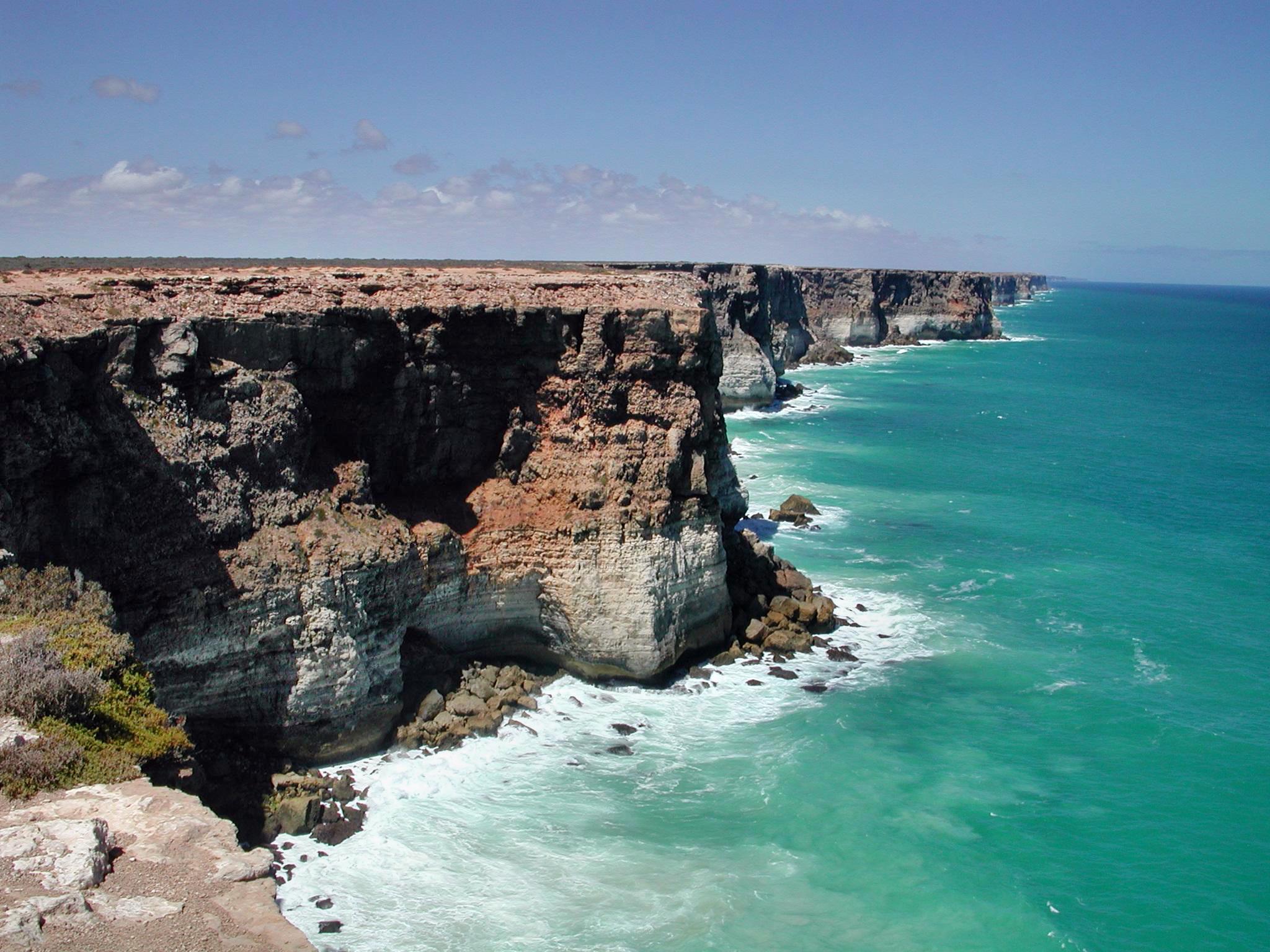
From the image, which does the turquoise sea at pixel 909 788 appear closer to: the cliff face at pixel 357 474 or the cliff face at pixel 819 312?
the cliff face at pixel 357 474

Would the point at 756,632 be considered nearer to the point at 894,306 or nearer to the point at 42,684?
the point at 42,684

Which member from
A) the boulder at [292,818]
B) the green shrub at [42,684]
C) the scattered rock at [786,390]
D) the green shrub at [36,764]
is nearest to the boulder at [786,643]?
the boulder at [292,818]

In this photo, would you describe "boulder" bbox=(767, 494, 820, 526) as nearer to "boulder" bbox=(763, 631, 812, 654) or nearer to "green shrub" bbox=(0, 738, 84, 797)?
"boulder" bbox=(763, 631, 812, 654)

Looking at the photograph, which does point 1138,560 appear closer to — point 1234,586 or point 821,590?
point 1234,586

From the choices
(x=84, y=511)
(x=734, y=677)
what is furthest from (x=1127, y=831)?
(x=84, y=511)

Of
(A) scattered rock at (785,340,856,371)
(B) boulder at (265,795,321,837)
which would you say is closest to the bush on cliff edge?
(B) boulder at (265,795,321,837)

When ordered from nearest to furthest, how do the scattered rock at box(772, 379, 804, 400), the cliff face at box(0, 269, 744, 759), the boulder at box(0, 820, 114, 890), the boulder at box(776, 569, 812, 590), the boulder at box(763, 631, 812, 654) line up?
the boulder at box(0, 820, 114, 890) < the cliff face at box(0, 269, 744, 759) < the boulder at box(763, 631, 812, 654) < the boulder at box(776, 569, 812, 590) < the scattered rock at box(772, 379, 804, 400)
